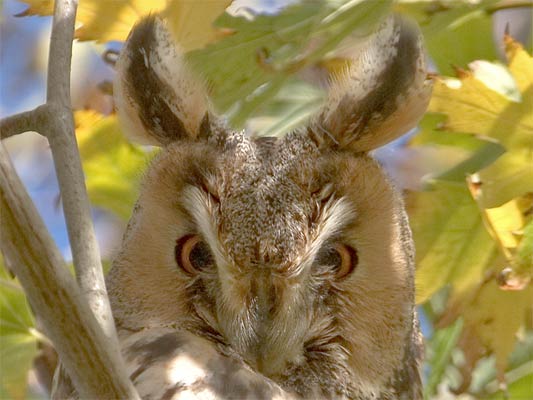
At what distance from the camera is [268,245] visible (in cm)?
155

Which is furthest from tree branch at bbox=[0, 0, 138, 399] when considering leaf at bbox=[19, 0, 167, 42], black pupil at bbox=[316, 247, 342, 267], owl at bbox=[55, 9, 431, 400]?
leaf at bbox=[19, 0, 167, 42]

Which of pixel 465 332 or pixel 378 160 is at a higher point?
pixel 378 160

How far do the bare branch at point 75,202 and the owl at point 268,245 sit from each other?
1.28ft

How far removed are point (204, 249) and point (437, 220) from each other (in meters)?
0.51

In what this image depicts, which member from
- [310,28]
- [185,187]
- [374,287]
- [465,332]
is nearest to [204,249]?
[185,187]

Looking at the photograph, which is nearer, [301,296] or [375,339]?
[301,296]

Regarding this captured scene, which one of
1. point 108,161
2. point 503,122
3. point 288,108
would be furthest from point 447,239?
point 108,161

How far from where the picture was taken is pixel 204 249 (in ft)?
5.39

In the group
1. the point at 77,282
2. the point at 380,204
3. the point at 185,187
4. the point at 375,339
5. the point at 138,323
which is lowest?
the point at 375,339

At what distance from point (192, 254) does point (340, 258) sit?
0.24 meters

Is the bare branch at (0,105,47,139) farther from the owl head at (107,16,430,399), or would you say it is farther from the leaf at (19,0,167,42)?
the leaf at (19,0,167,42)

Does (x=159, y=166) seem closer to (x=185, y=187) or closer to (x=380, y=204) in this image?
(x=185, y=187)

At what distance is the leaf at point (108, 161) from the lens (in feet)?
6.50

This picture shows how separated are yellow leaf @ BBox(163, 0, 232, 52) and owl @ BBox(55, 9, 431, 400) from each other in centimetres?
5
